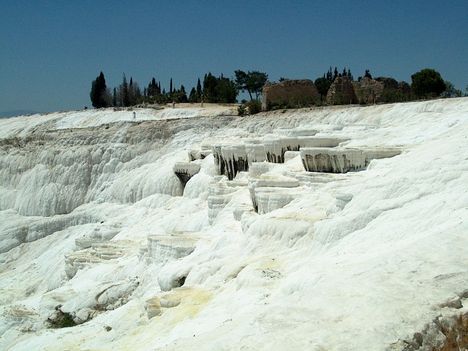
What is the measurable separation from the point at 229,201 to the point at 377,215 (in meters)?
6.83

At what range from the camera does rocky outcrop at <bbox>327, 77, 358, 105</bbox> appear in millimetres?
29703

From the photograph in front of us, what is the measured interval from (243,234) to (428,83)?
859 inches

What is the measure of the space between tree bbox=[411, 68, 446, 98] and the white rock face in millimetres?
7826

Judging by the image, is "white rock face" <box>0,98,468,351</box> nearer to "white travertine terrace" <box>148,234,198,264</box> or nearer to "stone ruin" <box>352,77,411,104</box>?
"white travertine terrace" <box>148,234,198,264</box>

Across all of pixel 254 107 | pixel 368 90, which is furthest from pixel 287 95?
pixel 368 90

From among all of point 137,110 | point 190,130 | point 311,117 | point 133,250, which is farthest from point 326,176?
point 137,110

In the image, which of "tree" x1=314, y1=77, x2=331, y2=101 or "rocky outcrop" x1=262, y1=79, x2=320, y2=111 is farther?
"tree" x1=314, y1=77, x2=331, y2=101

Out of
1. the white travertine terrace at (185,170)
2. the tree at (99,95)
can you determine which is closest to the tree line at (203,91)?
the tree at (99,95)

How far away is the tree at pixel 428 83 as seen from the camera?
31.2 metres

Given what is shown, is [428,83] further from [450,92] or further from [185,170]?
[185,170]

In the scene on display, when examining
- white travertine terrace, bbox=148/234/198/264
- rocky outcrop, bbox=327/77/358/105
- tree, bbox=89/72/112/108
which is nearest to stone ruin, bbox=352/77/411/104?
rocky outcrop, bbox=327/77/358/105

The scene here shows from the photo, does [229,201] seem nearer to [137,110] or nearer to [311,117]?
[311,117]

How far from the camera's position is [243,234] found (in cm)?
1269

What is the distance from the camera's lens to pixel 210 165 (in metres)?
23.4
